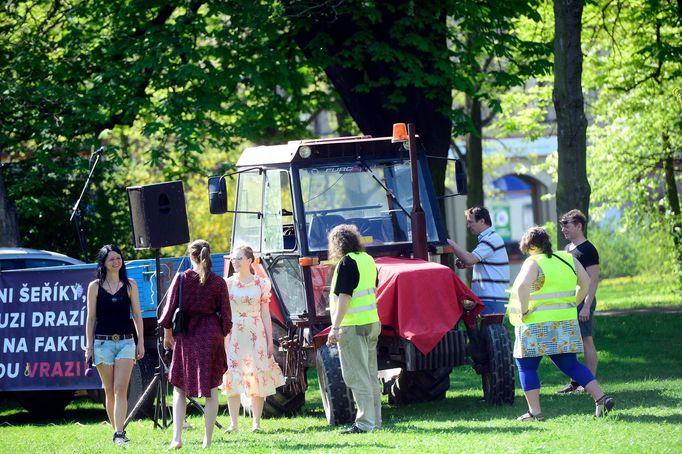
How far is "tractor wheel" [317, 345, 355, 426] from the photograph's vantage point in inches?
446

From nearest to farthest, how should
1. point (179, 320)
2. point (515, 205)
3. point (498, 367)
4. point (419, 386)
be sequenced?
point (179, 320) → point (498, 367) → point (419, 386) → point (515, 205)

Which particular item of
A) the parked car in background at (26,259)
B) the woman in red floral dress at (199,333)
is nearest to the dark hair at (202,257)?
the woman in red floral dress at (199,333)

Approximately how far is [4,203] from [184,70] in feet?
11.7

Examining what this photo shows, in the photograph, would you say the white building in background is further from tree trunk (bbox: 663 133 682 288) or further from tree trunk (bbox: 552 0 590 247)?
tree trunk (bbox: 552 0 590 247)

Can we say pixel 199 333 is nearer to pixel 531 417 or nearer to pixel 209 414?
pixel 209 414

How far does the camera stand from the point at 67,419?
49.4ft

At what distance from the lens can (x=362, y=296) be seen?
417 inches

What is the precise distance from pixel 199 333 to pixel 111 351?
1.12m

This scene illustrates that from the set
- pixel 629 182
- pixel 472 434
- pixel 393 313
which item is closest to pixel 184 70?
pixel 393 313

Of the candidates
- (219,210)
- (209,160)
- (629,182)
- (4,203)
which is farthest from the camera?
(209,160)

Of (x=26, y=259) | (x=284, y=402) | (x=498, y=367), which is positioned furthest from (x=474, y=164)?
(x=498, y=367)

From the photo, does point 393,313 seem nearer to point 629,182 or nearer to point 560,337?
point 560,337

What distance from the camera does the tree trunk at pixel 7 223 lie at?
1925 centimetres

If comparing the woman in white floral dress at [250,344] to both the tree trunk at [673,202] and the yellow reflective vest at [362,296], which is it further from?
the tree trunk at [673,202]
